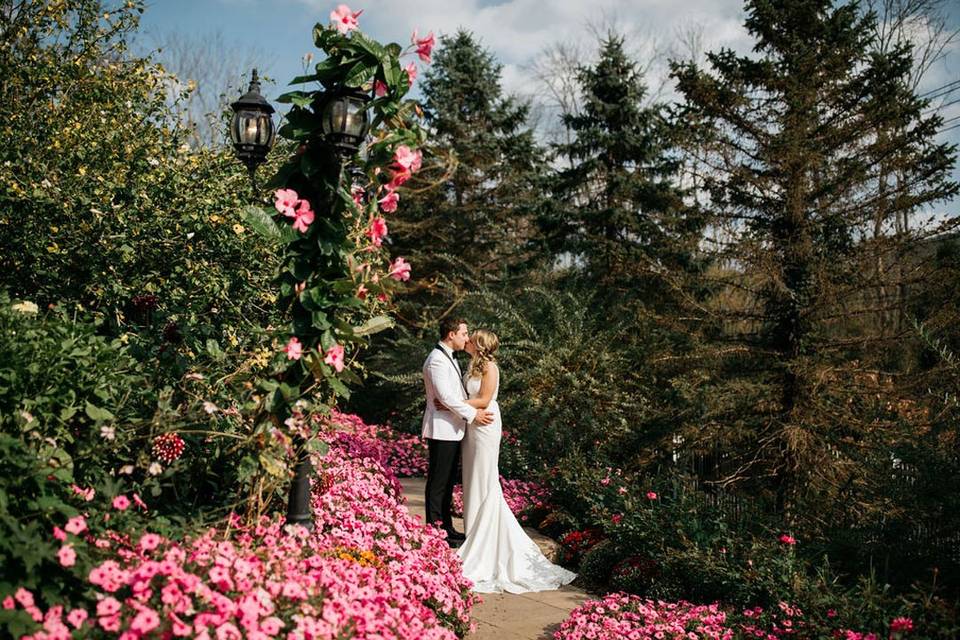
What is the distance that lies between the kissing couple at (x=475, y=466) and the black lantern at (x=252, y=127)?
1849 millimetres

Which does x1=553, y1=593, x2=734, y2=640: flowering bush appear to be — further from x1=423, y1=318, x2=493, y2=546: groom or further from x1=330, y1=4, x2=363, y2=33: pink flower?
x1=330, y1=4, x2=363, y2=33: pink flower

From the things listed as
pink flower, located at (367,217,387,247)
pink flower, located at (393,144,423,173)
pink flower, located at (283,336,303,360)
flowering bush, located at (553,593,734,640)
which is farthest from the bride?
pink flower, located at (283,336,303,360)

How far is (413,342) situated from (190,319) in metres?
6.90

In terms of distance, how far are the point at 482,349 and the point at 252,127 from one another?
2.30 meters

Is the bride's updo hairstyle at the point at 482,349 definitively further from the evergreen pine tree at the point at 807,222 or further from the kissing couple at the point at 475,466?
the evergreen pine tree at the point at 807,222

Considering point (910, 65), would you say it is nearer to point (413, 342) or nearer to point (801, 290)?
point (801, 290)

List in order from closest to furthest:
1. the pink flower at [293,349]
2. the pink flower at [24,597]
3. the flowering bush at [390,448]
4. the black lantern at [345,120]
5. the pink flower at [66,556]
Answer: the pink flower at [24,597] → the pink flower at [66,556] → the pink flower at [293,349] → the black lantern at [345,120] → the flowering bush at [390,448]

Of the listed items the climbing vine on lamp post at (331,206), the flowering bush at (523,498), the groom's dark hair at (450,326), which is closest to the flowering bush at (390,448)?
the flowering bush at (523,498)

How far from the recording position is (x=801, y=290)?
7.48m

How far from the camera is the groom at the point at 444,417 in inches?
220

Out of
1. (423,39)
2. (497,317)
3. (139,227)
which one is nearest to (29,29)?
(139,227)

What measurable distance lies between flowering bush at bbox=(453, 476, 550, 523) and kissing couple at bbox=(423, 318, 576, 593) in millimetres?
1392

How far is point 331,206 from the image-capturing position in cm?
337

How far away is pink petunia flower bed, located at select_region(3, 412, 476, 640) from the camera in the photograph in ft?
7.37
